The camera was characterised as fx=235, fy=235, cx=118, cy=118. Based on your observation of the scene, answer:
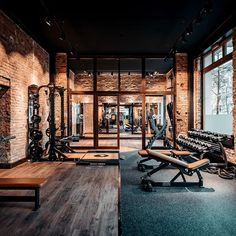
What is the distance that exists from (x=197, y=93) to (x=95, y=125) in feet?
13.9

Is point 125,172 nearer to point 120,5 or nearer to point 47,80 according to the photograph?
point 120,5

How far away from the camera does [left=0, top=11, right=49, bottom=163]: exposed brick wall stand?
18.6 ft

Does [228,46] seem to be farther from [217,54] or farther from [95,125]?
[95,125]

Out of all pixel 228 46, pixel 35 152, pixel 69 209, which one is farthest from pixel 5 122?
pixel 228 46

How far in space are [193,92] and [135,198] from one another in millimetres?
6563

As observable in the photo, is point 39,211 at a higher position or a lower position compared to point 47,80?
lower

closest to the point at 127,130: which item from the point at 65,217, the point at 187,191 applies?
the point at 187,191

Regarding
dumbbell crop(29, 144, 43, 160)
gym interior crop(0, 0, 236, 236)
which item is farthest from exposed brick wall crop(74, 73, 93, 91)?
dumbbell crop(29, 144, 43, 160)

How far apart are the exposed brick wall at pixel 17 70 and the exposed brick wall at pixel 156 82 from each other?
7120 mm

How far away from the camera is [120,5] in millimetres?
5441

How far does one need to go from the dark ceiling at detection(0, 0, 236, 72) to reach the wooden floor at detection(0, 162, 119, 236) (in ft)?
12.3

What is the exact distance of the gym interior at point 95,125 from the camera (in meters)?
3.16

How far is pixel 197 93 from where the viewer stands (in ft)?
30.0

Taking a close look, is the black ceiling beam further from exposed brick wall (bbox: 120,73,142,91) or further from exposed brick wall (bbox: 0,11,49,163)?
exposed brick wall (bbox: 120,73,142,91)
